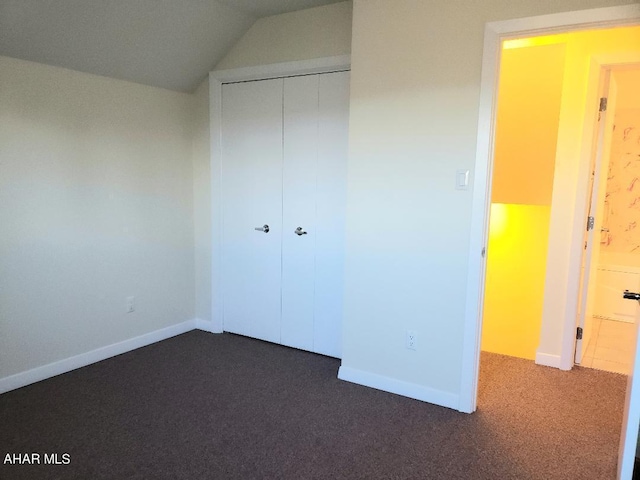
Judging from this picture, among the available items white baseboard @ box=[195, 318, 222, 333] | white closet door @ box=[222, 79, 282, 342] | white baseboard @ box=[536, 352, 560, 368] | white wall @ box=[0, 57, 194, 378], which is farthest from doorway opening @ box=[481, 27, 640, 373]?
white wall @ box=[0, 57, 194, 378]

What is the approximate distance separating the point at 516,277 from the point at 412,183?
77.5 inches

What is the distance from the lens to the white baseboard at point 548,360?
123 inches

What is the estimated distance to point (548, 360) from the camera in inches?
124

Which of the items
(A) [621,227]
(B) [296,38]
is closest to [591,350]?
(A) [621,227]

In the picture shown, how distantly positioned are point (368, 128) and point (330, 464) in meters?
1.80

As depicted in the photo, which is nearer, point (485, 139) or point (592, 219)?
point (485, 139)

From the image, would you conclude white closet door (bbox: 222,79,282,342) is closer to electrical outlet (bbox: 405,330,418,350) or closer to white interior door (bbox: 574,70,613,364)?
electrical outlet (bbox: 405,330,418,350)

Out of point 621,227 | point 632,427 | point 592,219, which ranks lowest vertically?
point 632,427

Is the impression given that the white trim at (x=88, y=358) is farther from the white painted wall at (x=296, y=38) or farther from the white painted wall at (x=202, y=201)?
the white painted wall at (x=296, y=38)

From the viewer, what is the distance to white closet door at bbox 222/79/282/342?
3.34m

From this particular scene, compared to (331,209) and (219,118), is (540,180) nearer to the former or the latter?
(331,209)

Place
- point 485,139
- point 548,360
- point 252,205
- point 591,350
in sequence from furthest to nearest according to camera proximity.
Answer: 1. point 591,350
2. point 252,205
3. point 548,360
4. point 485,139

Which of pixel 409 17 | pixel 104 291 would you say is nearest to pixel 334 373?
pixel 104 291

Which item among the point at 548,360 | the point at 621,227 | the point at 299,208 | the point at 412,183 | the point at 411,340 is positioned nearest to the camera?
the point at 412,183
